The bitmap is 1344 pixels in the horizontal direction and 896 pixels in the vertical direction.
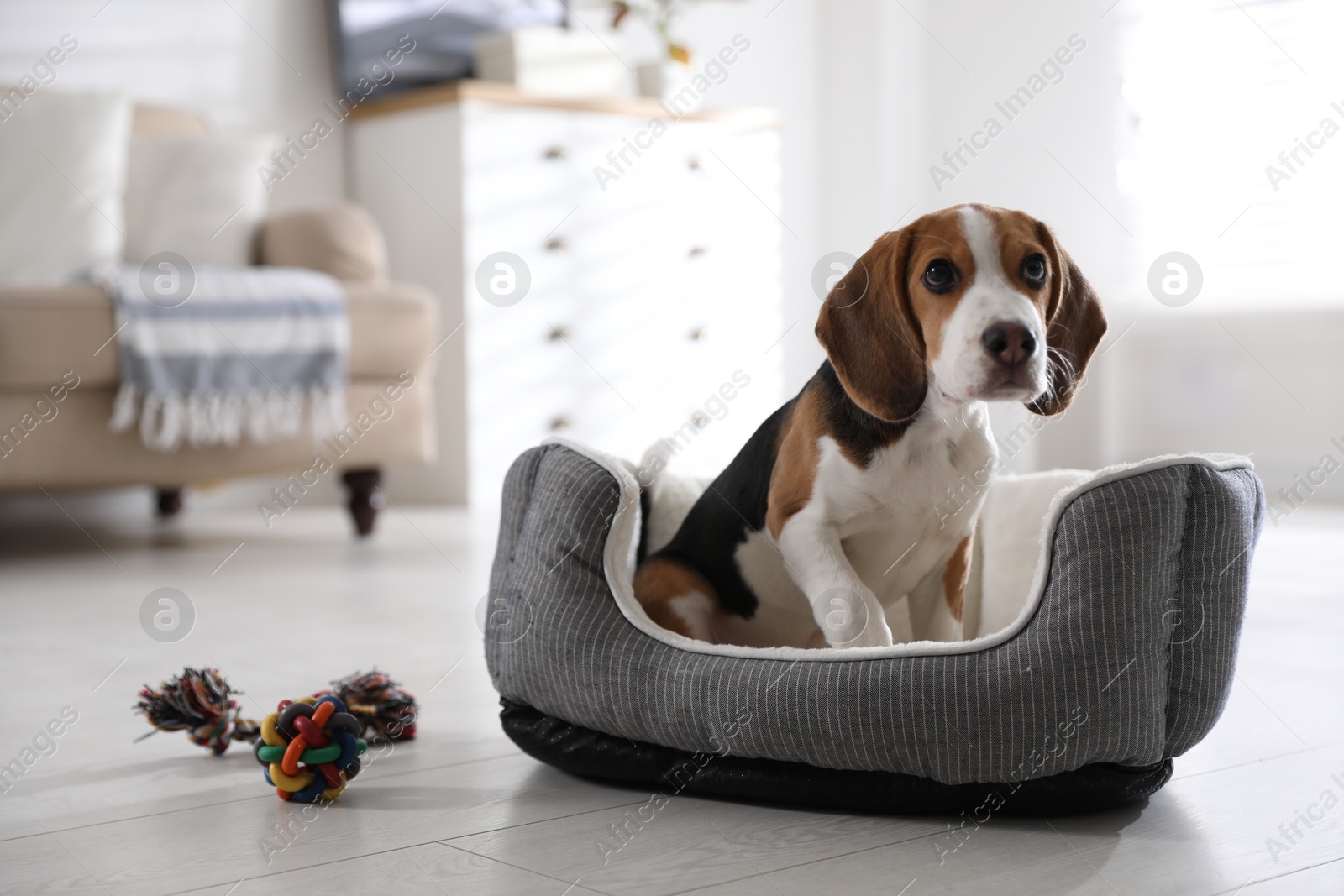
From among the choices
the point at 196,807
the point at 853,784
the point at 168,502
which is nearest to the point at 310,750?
the point at 196,807

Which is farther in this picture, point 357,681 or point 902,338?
point 357,681

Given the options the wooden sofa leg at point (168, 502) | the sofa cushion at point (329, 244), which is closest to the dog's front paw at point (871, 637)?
the sofa cushion at point (329, 244)

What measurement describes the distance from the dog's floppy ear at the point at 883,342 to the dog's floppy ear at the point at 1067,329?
0.13 m

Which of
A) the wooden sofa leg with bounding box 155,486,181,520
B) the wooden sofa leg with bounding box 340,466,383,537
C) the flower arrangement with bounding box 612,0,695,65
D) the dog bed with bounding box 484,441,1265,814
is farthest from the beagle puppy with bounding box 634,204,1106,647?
the flower arrangement with bounding box 612,0,695,65

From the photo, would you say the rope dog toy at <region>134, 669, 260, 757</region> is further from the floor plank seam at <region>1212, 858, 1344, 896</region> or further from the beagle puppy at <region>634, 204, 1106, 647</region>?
the floor plank seam at <region>1212, 858, 1344, 896</region>

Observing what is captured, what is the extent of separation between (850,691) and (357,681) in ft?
2.22

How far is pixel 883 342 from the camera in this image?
1.35 metres

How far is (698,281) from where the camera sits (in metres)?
4.78

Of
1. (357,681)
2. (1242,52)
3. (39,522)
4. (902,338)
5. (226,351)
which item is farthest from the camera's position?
(1242,52)

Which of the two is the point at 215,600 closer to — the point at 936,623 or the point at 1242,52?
the point at 936,623

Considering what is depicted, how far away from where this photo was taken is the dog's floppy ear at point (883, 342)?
1.34m

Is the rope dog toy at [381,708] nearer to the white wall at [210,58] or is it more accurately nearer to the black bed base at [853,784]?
the black bed base at [853,784]

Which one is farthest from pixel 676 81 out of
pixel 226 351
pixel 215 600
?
pixel 215 600

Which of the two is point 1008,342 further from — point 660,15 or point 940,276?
point 660,15
